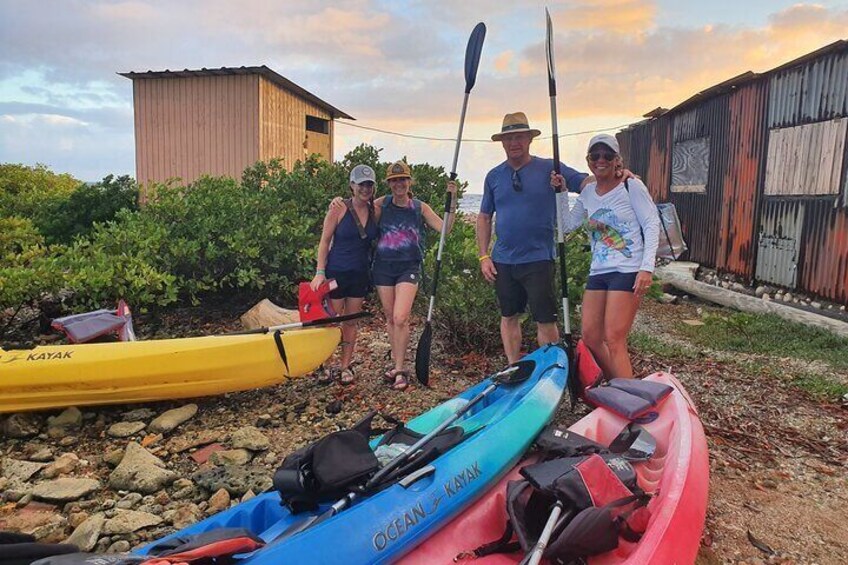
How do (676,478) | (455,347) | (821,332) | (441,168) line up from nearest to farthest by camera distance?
(676,478)
(455,347)
(821,332)
(441,168)

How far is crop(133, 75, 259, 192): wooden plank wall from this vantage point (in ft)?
50.4

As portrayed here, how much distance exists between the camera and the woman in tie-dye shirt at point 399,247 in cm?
533

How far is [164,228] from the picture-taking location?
25.8ft

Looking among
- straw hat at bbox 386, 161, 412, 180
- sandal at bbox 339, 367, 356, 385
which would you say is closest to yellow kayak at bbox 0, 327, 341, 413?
sandal at bbox 339, 367, 356, 385

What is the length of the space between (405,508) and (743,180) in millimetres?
10396

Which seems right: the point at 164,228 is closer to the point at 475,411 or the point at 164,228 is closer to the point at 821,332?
the point at 475,411

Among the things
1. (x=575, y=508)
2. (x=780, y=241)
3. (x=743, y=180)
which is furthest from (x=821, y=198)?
(x=575, y=508)

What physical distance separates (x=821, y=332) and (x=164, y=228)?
8.77 m

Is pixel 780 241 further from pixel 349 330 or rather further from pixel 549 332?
pixel 349 330

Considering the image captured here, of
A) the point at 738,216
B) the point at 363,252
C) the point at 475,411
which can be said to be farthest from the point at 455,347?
the point at 738,216

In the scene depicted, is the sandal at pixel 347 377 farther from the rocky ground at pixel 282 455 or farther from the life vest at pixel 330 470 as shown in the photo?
the life vest at pixel 330 470

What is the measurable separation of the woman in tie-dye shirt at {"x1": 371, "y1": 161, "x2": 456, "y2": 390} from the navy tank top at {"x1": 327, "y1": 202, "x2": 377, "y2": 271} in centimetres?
10

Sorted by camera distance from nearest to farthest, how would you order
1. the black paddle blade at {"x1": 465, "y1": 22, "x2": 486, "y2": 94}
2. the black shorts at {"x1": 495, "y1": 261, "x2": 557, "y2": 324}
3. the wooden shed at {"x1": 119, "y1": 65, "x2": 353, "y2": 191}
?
the black shorts at {"x1": 495, "y1": 261, "x2": 557, "y2": 324}
the black paddle blade at {"x1": 465, "y1": 22, "x2": 486, "y2": 94}
the wooden shed at {"x1": 119, "y1": 65, "x2": 353, "y2": 191}

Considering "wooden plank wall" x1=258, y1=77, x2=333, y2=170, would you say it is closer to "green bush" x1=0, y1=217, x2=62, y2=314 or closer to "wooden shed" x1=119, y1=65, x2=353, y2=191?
"wooden shed" x1=119, y1=65, x2=353, y2=191
